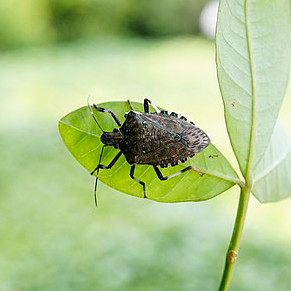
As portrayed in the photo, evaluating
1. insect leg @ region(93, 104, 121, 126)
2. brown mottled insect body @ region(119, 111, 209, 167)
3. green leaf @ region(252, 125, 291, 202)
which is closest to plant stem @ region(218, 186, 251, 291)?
green leaf @ region(252, 125, 291, 202)

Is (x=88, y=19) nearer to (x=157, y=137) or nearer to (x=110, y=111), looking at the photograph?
(x=157, y=137)

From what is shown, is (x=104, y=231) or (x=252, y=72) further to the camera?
(x=104, y=231)

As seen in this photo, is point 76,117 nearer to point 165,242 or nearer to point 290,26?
point 290,26

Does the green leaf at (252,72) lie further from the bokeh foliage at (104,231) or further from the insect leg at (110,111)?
the bokeh foliage at (104,231)

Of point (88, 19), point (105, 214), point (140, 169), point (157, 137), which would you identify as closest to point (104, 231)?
point (105, 214)

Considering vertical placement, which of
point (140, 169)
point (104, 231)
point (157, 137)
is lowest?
point (104, 231)

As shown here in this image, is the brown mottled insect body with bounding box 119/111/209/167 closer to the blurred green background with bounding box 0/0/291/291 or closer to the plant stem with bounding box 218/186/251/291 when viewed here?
the plant stem with bounding box 218/186/251/291

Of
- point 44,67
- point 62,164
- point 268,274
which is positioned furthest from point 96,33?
point 268,274
